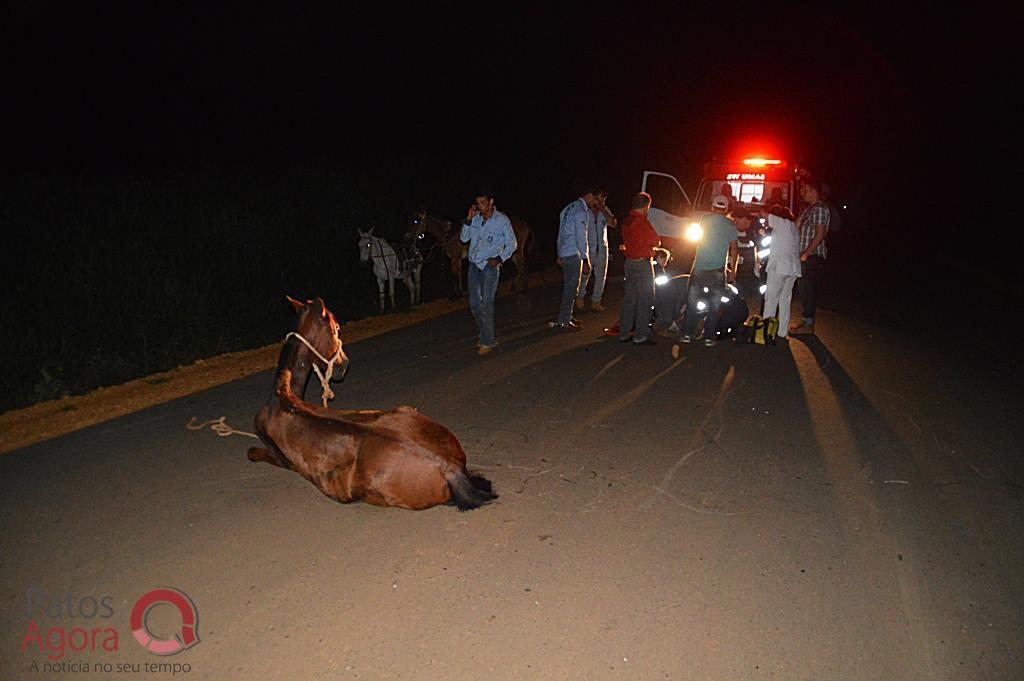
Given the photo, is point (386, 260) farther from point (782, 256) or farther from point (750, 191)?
point (750, 191)

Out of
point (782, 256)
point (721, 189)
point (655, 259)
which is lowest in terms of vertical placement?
point (655, 259)

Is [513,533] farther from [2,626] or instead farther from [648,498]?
[2,626]

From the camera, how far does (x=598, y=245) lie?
11883 millimetres

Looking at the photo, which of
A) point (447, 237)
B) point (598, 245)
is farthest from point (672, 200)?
point (447, 237)

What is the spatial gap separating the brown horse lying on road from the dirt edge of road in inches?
114

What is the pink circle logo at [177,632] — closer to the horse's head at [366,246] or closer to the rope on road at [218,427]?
the rope on road at [218,427]

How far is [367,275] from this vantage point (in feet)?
47.9

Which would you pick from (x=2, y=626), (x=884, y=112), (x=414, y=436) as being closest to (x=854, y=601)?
(x=414, y=436)

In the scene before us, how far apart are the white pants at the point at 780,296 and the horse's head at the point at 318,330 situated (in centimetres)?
680

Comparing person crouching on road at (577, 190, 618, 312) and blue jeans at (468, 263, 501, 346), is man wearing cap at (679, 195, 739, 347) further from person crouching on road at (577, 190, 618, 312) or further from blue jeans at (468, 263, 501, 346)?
blue jeans at (468, 263, 501, 346)

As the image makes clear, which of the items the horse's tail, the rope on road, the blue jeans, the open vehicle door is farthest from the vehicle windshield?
the horse's tail

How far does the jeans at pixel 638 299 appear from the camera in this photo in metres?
9.77

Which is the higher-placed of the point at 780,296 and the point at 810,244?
the point at 810,244

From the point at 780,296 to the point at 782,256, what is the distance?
0.59 m
